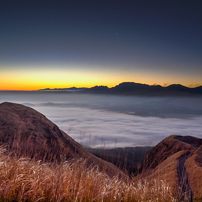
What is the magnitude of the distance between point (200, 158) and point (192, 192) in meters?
1.46

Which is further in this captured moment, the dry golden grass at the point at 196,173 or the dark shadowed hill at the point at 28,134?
the dark shadowed hill at the point at 28,134

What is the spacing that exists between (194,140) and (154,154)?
2.51 m

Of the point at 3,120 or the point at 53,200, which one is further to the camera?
the point at 3,120

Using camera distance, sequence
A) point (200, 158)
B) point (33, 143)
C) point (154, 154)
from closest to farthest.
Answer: point (200, 158)
point (33, 143)
point (154, 154)

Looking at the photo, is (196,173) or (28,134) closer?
(196,173)

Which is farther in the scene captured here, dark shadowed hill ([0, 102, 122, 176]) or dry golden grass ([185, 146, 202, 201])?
dark shadowed hill ([0, 102, 122, 176])

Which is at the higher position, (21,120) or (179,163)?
(21,120)

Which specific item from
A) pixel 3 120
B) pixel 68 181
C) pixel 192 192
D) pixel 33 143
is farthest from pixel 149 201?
pixel 3 120

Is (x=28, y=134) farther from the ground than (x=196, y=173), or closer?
farther from the ground

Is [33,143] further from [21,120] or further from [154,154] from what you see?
[154,154]

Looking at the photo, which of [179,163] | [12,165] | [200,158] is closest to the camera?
[12,165]

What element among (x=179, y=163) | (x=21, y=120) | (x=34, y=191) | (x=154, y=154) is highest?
(x=21, y=120)

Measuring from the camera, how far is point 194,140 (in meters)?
8.31

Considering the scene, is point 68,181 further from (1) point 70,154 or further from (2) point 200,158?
(1) point 70,154
